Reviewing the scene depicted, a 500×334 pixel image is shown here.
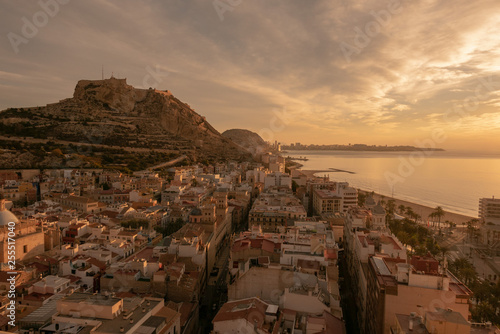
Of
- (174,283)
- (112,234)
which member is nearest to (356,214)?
(174,283)

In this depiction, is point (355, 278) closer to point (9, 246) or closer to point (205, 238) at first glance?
point (205, 238)

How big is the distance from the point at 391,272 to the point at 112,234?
16.8 m

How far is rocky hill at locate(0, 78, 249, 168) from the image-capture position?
6066cm

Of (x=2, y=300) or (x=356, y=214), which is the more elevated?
(x=356, y=214)

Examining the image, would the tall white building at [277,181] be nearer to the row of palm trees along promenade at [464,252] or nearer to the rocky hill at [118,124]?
the row of palm trees along promenade at [464,252]

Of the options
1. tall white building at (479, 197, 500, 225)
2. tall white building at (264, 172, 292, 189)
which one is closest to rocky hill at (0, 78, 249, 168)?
tall white building at (264, 172, 292, 189)

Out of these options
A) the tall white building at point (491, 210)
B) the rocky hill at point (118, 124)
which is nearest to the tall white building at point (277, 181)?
the tall white building at point (491, 210)

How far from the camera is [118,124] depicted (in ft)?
234

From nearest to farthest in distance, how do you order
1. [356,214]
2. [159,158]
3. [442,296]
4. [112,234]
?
[442,296]
[112,234]
[356,214]
[159,158]

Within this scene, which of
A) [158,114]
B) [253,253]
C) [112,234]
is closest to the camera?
[253,253]

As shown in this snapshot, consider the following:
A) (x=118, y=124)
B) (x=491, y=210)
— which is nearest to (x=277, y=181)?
(x=491, y=210)

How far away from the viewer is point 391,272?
13086 mm

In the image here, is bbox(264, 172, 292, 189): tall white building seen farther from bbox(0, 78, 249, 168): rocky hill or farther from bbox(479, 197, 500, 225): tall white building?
bbox(0, 78, 249, 168): rocky hill

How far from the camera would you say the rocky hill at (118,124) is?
6066cm
